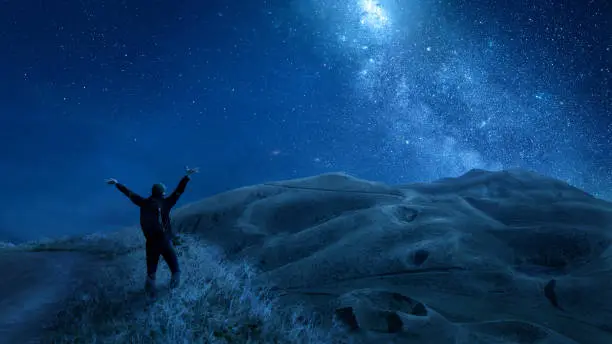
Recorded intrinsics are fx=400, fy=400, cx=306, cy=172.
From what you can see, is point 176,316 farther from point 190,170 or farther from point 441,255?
point 441,255

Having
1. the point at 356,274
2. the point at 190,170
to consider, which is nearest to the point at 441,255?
the point at 356,274

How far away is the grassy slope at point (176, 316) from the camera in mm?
5309

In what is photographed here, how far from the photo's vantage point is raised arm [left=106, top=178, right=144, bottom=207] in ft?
23.8

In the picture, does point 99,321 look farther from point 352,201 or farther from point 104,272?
point 352,201

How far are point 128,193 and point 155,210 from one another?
0.64 m

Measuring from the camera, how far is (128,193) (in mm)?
7301

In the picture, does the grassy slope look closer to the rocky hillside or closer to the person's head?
the rocky hillside

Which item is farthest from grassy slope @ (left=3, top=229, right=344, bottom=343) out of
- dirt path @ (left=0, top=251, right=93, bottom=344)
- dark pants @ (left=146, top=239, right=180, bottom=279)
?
dark pants @ (left=146, top=239, right=180, bottom=279)

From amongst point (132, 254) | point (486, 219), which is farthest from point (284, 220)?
point (486, 219)

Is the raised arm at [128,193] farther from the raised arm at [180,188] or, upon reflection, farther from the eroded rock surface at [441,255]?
the eroded rock surface at [441,255]

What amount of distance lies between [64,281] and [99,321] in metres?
3.57

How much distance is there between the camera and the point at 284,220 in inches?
650

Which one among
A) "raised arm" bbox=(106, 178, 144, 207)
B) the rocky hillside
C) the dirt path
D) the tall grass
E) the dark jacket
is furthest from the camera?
"raised arm" bbox=(106, 178, 144, 207)

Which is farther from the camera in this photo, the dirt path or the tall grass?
the dirt path
